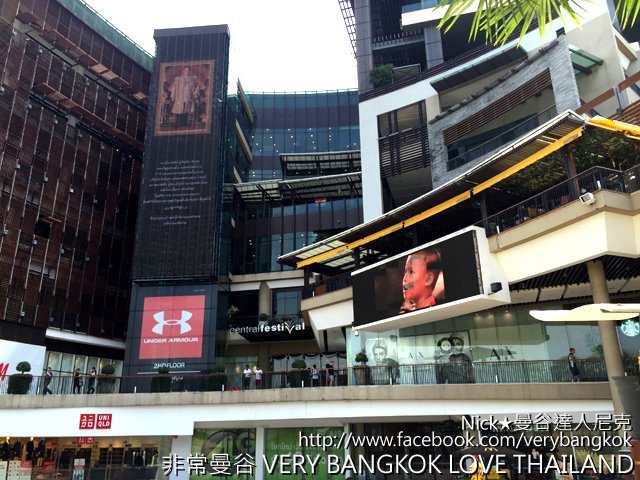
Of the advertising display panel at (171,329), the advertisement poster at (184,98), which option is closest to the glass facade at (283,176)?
the advertising display panel at (171,329)

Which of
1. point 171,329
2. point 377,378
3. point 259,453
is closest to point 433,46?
point 377,378

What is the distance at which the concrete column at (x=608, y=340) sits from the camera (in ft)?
59.1

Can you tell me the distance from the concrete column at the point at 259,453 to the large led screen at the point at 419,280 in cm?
776

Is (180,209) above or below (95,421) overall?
above

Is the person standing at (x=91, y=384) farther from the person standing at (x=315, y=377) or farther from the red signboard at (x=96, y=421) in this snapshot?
the person standing at (x=315, y=377)

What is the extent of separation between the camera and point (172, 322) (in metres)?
40.8

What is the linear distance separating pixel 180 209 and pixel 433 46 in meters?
24.1

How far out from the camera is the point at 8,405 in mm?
26984

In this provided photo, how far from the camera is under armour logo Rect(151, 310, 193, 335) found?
132 feet

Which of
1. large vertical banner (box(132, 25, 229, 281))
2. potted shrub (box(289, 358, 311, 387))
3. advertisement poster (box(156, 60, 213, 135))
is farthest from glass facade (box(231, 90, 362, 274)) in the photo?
potted shrub (box(289, 358, 311, 387))

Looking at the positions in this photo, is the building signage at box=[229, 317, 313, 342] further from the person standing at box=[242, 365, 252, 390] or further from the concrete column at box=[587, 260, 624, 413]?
the concrete column at box=[587, 260, 624, 413]

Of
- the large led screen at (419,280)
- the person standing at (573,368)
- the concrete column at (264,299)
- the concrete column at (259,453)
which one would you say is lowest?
the concrete column at (259,453)

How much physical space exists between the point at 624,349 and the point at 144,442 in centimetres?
2358

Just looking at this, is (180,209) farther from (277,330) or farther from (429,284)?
(429,284)
